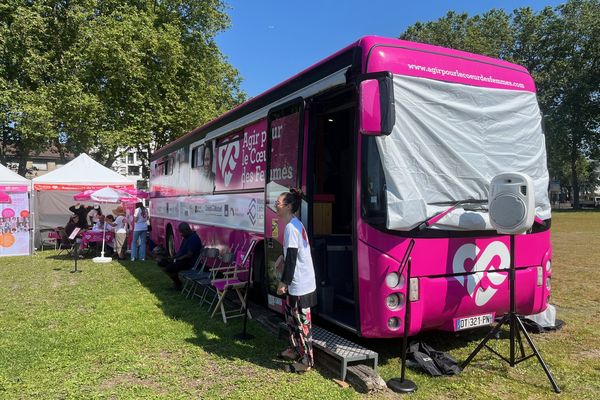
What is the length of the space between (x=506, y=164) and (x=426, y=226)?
134 centimetres

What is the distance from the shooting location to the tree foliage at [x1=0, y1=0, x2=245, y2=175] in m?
21.8

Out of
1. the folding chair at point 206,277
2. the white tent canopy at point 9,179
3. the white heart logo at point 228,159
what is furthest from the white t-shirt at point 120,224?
the white heart logo at point 228,159

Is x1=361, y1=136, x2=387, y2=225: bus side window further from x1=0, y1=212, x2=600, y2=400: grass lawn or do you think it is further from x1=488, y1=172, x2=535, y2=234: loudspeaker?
x1=0, y1=212, x2=600, y2=400: grass lawn

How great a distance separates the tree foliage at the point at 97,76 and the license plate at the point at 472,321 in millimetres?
20871

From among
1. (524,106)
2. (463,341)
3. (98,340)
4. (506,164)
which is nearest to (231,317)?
(98,340)

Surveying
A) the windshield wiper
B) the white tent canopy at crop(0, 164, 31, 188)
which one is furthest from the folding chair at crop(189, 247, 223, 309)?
the white tent canopy at crop(0, 164, 31, 188)

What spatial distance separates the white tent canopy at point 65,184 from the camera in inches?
670

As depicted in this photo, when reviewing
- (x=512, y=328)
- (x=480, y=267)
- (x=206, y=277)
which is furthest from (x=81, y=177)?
(x=512, y=328)

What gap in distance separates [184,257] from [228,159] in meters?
2.06

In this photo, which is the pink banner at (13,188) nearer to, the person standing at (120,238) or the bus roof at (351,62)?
the person standing at (120,238)

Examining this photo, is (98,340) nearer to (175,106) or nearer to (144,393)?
(144,393)

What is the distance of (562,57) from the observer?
44094 millimetres

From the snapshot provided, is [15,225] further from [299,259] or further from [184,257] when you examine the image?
[299,259]

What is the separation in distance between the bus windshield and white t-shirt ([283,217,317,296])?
2.18ft
